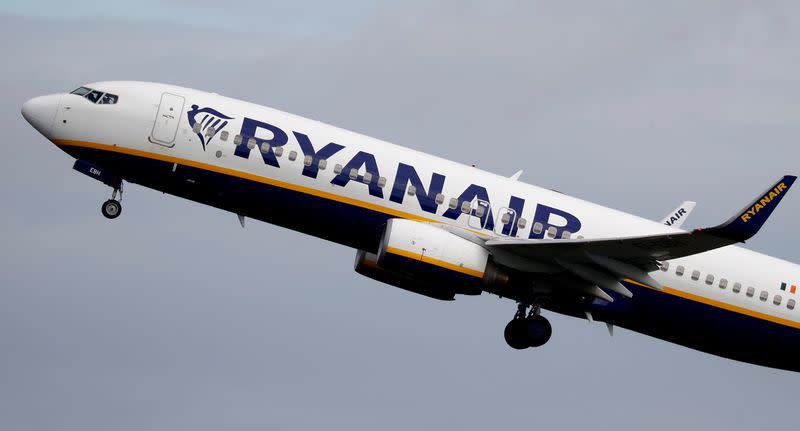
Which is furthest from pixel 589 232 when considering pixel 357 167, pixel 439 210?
pixel 357 167

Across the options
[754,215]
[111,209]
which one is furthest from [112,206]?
[754,215]

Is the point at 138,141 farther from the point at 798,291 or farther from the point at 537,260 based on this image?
the point at 798,291

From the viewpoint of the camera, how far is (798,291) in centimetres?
5162

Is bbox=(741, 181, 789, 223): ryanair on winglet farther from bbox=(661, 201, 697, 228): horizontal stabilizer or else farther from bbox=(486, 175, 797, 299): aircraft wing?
bbox=(661, 201, 697, 228): horizontal stabilizer

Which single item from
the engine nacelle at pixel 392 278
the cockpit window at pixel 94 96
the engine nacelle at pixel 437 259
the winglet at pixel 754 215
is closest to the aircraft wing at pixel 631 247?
the winglet at pixel 754 215

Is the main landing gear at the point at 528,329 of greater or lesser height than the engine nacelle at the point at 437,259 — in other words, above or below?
below

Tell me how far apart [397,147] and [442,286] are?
5.32 m

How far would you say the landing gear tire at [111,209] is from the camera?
4841cm

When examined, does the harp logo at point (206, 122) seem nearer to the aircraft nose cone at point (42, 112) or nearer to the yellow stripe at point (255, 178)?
the yellow stripe at point (255, 178)

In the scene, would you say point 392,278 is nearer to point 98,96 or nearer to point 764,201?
point 98,96

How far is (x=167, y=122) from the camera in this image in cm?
4722

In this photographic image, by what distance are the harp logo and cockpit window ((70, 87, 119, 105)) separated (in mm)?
2738

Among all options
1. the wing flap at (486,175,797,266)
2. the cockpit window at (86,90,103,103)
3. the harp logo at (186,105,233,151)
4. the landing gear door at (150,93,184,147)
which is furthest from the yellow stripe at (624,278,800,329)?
the cockpit window at (86,90,103,103)

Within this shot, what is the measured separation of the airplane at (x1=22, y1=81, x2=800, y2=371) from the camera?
153ft
